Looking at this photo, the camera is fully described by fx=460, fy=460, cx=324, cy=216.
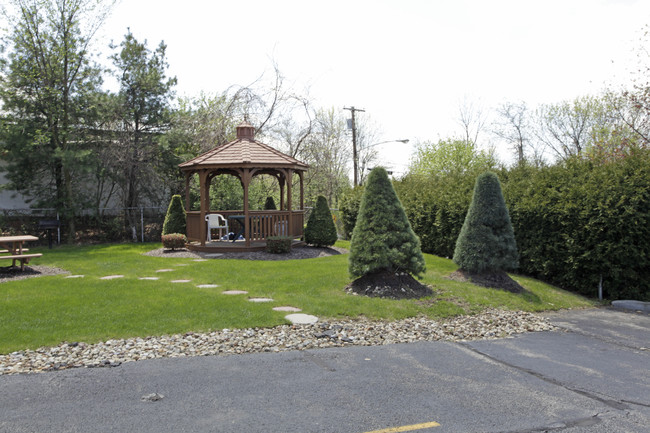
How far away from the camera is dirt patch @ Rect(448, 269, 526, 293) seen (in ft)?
31.6

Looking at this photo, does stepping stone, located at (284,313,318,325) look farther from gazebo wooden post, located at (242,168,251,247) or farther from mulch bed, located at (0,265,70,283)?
gazebo wooden post, located at (242,168,251,247)

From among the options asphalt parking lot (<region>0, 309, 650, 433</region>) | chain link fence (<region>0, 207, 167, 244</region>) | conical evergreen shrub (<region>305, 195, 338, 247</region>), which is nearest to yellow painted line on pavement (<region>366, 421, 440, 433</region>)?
asphalt parking lot (<region>0, 309, 650, 433</region>)

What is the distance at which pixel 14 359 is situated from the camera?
5152 millimetres

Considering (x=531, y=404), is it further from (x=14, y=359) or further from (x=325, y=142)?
(x=325, y=142)

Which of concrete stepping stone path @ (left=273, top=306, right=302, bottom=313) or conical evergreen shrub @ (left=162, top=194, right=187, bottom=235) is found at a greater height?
conical evergreen shrub @ (left=162, top=194, right=187, bottom=235)

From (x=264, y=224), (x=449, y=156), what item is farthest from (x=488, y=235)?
(x=449, y=156)

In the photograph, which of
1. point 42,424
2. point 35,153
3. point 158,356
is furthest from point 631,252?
point 35,153

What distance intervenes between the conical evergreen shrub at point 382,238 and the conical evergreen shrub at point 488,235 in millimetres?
1759

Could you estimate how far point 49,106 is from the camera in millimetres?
18938

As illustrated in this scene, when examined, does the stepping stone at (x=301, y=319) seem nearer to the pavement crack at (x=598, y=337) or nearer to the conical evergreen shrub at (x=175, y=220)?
the pavement crack at (x=598, y=337)

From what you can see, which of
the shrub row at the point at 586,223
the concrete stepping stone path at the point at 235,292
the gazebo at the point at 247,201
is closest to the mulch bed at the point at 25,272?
the gazebo at the point at 247,201

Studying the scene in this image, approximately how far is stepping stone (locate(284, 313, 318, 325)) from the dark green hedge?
6.17 meters

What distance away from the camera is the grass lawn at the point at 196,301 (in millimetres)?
6365

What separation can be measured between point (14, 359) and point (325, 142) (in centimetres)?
2187
